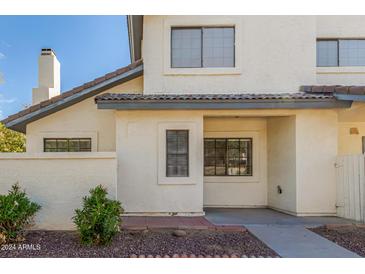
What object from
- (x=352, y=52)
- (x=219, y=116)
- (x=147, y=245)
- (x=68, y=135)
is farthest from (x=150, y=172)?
(x=352, y=52)

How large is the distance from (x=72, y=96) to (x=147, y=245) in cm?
604

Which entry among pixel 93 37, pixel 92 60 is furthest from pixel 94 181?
pixel 92 60

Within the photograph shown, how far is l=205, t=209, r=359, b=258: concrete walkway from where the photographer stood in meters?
6.32

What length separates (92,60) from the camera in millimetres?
19031

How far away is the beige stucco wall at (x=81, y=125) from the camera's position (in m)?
11.2

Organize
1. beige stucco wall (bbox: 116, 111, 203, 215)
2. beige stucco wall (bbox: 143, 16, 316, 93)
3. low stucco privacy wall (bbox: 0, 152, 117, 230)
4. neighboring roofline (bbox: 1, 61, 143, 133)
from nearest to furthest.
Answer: low stucco privacy wall (bbox: 0, 152, 117, 230) → beige stucco wall (bbox: 116, 111, 203, 215) → beige stucco wall (bbox: 143, 16, 316, 93) → neighboring roofline (bbox: 1, 61, 143, 133)

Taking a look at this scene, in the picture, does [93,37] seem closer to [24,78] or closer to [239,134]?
[24,78]

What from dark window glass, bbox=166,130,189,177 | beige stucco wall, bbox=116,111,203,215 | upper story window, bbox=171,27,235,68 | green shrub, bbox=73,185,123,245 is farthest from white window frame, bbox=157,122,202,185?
green shrub, bbox=73,185,123,245

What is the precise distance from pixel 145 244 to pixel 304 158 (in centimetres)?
566

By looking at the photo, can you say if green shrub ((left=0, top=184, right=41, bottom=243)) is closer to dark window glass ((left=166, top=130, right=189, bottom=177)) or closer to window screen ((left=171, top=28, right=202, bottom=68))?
dark window glass ((left=166, top=130, right=189, bottom=177))

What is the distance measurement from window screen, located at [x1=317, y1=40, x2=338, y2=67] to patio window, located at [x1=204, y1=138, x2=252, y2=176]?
3891mm

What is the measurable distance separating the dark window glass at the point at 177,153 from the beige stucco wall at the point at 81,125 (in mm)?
2567

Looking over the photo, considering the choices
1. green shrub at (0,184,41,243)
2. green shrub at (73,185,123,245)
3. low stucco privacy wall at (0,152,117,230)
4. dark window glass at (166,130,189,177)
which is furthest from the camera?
dark window glass at (166,130,189,177)

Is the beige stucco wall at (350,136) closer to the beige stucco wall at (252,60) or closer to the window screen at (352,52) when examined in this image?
the window screen at (352,52)
